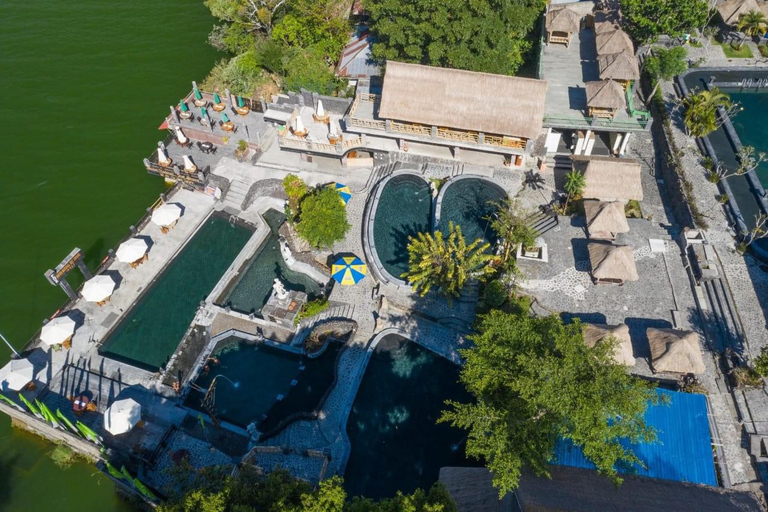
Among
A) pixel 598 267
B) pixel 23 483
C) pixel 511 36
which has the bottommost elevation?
pixel 23 483

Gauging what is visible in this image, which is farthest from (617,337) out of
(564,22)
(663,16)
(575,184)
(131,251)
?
(131,251)

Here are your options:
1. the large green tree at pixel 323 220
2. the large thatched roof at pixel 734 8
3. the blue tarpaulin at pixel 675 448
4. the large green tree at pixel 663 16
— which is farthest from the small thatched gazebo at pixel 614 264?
the large thatched roof at pixel 734 8

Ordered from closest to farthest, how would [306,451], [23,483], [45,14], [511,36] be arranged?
[306,451]
[23,483]
[511,36]
[45,14]

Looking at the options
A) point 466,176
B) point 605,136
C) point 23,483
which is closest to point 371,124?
point 466,176

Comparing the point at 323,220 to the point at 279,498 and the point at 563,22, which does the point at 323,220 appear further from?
the point at 563,22

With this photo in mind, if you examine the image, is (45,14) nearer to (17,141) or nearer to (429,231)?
(17,141)
